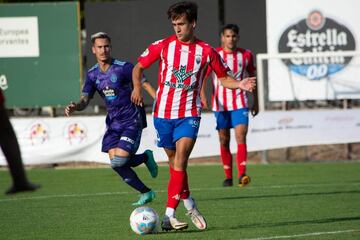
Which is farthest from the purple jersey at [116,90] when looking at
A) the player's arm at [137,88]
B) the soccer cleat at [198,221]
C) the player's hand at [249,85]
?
the player's hand at [249,85]

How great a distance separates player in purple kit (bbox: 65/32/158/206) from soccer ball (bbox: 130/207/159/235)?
91.0 inches

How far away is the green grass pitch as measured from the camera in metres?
9.14

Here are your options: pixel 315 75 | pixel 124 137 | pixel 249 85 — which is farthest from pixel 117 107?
pixel 315 75

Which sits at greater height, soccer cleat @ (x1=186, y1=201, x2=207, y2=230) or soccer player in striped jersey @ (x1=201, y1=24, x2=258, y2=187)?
soccer player in striped jersey @ (x1=201, y1=24, x2=258, y2=187)

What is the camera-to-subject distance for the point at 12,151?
522 cm

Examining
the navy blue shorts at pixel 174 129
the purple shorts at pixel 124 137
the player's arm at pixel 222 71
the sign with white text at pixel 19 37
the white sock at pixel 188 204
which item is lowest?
the white sock at pixel 188 204

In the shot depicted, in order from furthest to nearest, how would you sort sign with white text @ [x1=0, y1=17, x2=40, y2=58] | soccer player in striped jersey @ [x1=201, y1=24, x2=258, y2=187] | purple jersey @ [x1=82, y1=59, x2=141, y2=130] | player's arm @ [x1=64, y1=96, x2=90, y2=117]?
sign with white text @ [x1=0, y1=17, x2=40, y2=58] < soccer player in striped jersey @ [x1=201, y1=24, x2=258, y2=187] < purple jersey @ [x1=82, y1=59, x2=141, y2=130] < player's arm @ [x1=64, y1=96, x2=90, y2=117]

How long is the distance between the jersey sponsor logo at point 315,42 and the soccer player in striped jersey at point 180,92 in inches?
419

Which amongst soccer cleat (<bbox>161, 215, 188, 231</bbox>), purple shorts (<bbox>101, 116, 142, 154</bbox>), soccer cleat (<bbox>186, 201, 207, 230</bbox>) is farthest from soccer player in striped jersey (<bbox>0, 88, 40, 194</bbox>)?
purple shorts (<bbox>101, 116, 142, 154</bbox>)

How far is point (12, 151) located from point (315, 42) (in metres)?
15.4

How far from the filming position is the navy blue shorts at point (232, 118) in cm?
1398

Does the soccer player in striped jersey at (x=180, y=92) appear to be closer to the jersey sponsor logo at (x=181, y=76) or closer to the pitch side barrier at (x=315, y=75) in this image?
the jersey sponsor logo at (x=181, y=76)

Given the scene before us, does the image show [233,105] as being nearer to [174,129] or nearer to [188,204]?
[174,129]

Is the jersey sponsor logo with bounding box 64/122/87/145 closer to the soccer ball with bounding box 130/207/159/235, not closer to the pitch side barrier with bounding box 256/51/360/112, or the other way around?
the pitch side barrier with bounding box 256/51/360/112
